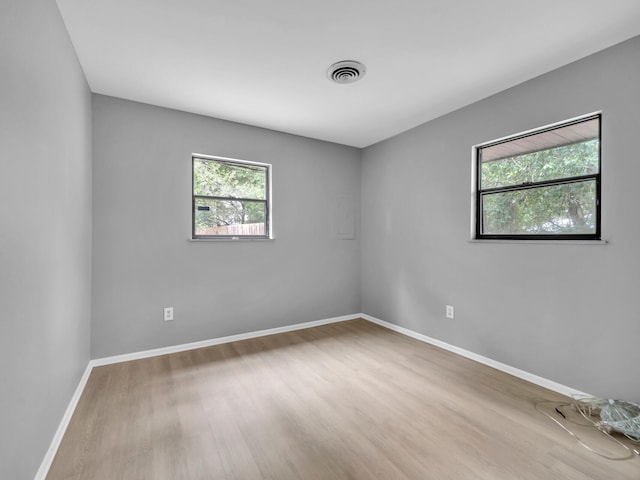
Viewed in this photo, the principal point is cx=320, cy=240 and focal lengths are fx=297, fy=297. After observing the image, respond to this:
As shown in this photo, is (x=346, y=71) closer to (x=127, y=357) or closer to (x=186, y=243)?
(x=186, y=243)

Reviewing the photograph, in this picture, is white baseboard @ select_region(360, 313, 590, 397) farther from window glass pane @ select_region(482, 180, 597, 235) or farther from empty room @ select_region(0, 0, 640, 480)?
window glass pane @ select_region(482, 180, 597, 235)

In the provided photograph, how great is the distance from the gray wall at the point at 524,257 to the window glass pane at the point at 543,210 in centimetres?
14

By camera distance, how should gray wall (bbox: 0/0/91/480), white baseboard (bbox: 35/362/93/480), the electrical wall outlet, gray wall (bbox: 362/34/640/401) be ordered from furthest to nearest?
the electrical wall outlet, gray wall (bbox: 362/34/640/401), white baseboard (bbox: 35/362/93/480), gray wall (bbox: 0/0/91/480)

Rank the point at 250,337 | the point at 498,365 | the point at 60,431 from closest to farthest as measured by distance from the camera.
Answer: the point at 60,431 → the point at 498,365 → the point at 250,337

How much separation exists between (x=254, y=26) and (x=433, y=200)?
7.78 feet

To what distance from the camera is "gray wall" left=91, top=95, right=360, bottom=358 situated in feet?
9.03

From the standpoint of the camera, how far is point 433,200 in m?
3.29

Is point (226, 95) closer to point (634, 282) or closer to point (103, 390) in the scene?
point (103, 390)

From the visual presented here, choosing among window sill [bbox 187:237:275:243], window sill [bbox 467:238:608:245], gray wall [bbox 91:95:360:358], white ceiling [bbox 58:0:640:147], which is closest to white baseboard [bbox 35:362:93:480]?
gray wall [bbox 91:95:360:358]

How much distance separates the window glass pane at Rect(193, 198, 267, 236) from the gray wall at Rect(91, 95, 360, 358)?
14 centimetres

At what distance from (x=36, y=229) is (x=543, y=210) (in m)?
3.37

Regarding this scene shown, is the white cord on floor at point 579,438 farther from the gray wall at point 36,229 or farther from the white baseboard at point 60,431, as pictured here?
the white baseboard at point 60,431

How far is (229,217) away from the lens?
11.2 ft

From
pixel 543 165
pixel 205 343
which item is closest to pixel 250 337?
pixel 205 343
